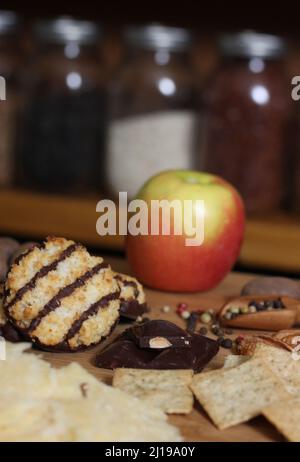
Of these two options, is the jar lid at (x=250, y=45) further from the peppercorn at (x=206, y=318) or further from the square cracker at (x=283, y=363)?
the square cracker at (x=283, y=363)

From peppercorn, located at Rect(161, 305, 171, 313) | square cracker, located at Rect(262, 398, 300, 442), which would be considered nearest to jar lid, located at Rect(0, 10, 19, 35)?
peppercorn, located at Rect(161, 305, 171, 313)

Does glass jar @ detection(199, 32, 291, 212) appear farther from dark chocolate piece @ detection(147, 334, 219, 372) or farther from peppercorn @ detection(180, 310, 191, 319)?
dark chocolate piece @ detection(147, 334, 219, 372)

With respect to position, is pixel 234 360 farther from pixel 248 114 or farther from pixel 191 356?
pixel 248 114

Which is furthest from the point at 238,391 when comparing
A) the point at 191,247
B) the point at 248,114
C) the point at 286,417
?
the point at 248,114

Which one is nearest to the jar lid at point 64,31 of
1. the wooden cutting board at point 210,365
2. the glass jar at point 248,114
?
the glass jar at point 248,114

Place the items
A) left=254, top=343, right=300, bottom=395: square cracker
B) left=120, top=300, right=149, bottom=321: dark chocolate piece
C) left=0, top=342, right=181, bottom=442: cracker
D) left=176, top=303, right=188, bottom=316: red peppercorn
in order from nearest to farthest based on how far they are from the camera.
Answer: left=0, top=342, right=181, bottom=442: cracker → left=254, top=343, right=300, bottom=395: square cracker → left=120, top=300, right=149, bottom=321: dark chocolate piece → left=176, top=303, right=188, bottom=316: red peppercorn

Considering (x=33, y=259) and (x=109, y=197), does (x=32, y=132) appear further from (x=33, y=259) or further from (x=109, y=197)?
(x=33, y=259)

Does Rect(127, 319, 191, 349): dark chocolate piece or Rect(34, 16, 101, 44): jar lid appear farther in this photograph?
Rect(34, 16, 101, 44): jar lid

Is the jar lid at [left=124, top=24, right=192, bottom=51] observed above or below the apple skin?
above
